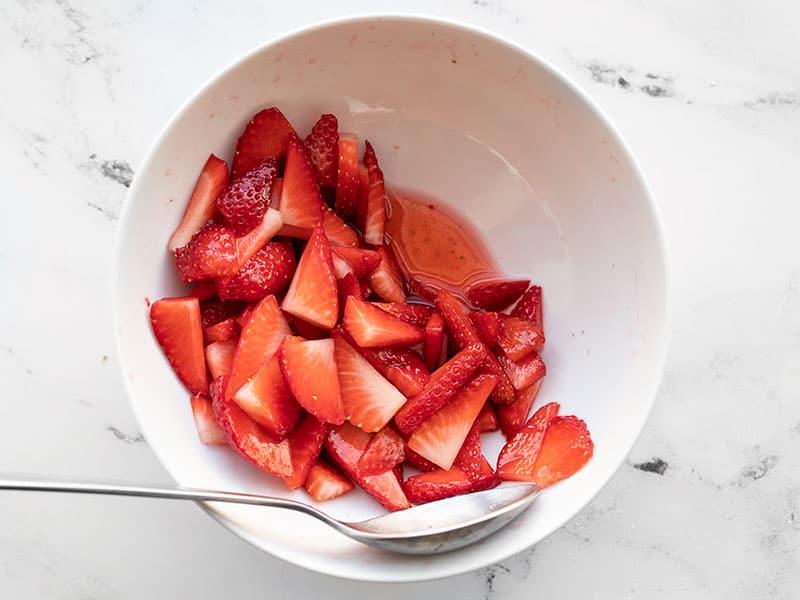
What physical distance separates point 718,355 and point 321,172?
0.61 m

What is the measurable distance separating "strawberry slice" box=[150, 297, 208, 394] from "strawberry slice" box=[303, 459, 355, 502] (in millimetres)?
167

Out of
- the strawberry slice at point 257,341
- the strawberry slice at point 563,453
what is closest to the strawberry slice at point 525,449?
the strawberry slice at point 563,453

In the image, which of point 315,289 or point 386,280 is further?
point 386,280

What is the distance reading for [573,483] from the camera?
101 cm

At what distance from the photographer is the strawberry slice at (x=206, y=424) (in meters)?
1.01

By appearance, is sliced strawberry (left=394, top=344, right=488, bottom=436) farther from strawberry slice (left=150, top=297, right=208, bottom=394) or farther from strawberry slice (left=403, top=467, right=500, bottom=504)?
strawberry slice (left=150, top=297, right=208, bottom=394)

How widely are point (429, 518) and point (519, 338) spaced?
0.88 ft

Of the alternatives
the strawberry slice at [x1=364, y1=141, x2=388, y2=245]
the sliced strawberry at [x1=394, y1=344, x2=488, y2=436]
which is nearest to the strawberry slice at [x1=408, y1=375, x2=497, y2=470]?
the sliced strawberry at [x1=394, y1=344, x2=488, y2=436]

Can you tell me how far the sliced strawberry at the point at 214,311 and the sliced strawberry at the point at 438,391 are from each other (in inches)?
9.7

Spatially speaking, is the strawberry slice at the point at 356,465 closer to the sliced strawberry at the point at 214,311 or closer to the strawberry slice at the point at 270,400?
the strawberry slice at the point at 270,400

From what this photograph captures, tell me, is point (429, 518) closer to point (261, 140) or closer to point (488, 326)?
point (488, 326)

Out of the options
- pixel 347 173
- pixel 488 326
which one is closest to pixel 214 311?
pixel 347 173

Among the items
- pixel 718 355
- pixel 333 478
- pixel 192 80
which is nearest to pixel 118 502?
pixel 333 478

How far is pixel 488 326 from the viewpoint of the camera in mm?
1111
